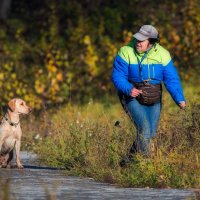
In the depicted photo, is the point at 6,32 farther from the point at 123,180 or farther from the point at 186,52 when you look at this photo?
the point at 123,180

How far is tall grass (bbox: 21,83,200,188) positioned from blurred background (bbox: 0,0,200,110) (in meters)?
7.55

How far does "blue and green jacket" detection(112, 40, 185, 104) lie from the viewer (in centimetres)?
1151

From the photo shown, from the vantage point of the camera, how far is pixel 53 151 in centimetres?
1397

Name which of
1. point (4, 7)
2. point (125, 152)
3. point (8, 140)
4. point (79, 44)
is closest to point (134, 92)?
point (125, 152)

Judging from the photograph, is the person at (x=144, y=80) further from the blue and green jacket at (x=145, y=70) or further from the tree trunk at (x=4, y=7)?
the tree trunk at (x=4, y=7)

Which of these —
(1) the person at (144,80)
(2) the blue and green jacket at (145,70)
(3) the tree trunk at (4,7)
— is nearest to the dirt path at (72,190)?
(1) the person at (144,80)

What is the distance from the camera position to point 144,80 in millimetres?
11539

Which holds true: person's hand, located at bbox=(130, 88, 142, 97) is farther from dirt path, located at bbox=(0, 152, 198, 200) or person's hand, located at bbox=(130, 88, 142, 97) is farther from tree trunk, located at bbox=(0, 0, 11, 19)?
tree trunk, located at bbox=(0, 0, 11, 19)

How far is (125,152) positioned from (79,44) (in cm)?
1219

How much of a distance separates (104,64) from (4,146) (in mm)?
10246

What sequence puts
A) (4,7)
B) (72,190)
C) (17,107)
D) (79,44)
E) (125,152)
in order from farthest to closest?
(4,7), (79,44), (17,107), (125,152), (72,190)

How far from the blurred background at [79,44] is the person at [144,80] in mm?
11089

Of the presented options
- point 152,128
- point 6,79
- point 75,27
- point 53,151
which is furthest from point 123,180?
point 75,27

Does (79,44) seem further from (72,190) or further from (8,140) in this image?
(72,190)
